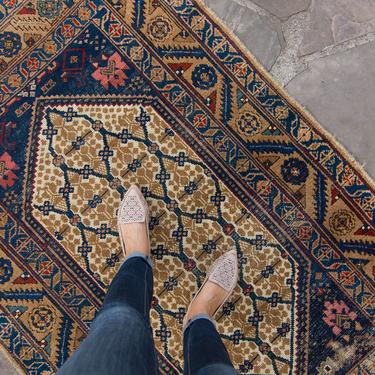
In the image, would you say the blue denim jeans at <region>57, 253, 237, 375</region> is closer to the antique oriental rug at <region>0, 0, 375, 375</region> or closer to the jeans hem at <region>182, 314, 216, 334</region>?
the jeans hem at <region>182, 314, 216, 334</region>

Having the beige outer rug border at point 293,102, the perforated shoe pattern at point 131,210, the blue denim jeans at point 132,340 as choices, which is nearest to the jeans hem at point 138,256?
the blue denim jeans at point 132,340

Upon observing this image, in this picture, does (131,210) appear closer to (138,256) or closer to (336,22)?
(138,256)

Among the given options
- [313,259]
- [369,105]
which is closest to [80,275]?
[313,259]

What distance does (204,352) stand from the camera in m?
1.12

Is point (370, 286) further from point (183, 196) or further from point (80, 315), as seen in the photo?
point (80, 315)

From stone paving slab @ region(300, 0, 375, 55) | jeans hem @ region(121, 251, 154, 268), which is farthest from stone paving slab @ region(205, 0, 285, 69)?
jeans hem @ region(121, 251, 154, 268)

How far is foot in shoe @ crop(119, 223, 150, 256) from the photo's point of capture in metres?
1.41

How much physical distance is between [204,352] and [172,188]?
1.88ft

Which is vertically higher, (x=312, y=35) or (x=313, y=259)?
(x=312, y=35)

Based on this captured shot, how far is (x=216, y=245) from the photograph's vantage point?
1.47m

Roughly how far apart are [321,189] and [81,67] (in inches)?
37.5

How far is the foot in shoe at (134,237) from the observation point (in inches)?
55.6

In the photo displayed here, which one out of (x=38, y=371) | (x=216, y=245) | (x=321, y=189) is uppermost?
(x=321, y=189)

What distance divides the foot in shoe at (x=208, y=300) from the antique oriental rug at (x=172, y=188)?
64mm
